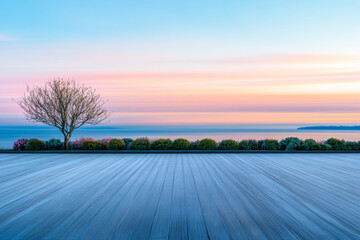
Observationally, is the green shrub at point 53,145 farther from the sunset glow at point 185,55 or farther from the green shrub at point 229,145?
the green shrub at point 229,145

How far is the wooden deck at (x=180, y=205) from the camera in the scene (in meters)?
2.38

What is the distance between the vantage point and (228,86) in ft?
40.6

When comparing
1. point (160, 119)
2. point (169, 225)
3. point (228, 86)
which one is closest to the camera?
point (169, 225)

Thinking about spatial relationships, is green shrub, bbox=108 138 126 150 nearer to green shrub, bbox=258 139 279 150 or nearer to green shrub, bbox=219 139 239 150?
green shrub, bbox=219 139 239 150

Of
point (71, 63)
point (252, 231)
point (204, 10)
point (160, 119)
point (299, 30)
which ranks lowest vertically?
point (252, 231)

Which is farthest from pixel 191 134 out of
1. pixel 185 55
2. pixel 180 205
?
pixel 180 205

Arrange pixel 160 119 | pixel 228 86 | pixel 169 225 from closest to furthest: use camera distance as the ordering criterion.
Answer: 1. pixel 169 225
2. pixel 228 86
3. pixel 160 119

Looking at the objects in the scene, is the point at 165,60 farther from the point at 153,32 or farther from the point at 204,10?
the point at 204,10

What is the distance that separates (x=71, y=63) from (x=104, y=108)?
3265mm

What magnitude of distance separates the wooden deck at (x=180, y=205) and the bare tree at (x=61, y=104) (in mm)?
5139

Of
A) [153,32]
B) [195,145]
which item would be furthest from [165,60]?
[195,145]

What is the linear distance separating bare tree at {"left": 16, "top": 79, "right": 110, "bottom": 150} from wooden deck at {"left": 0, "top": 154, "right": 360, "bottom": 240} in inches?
202

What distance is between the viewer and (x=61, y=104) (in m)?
10.1

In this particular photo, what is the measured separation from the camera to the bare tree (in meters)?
10.2
